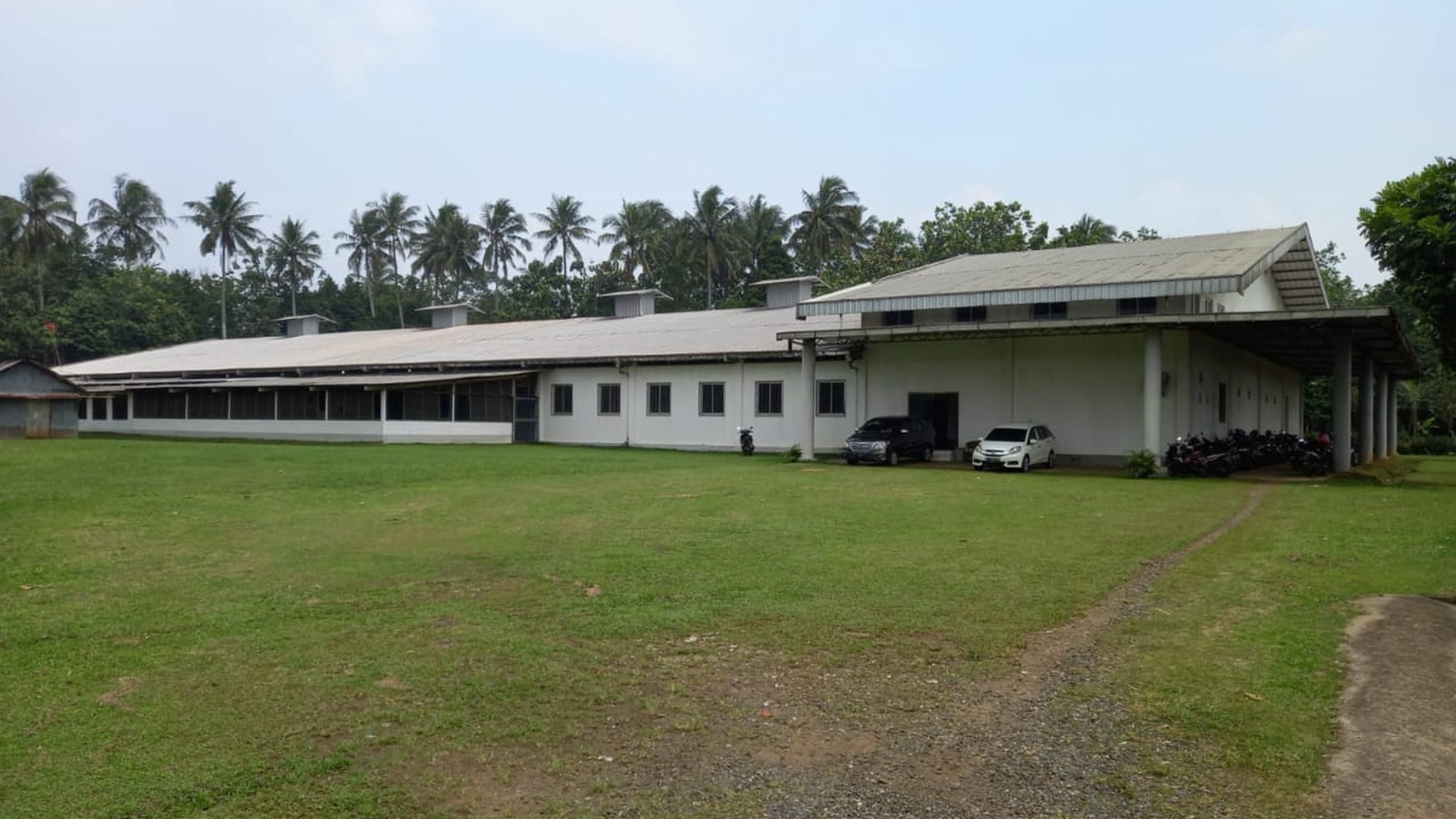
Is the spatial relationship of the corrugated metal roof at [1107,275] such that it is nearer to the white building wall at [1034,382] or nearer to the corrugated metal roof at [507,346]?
the white building wall at [1034,382]

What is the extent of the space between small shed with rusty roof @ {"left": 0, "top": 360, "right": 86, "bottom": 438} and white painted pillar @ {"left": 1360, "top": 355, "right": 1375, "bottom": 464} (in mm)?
44009

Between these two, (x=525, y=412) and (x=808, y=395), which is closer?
(x=808, y=395)

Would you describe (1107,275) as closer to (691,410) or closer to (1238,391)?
(1238,391)

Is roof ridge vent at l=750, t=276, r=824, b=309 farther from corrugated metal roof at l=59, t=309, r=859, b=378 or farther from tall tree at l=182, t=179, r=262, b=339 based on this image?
tall tree at l=182, t=179, r=262, b=339

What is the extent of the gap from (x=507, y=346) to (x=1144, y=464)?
27351 mm

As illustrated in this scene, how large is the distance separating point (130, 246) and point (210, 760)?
94.4 m

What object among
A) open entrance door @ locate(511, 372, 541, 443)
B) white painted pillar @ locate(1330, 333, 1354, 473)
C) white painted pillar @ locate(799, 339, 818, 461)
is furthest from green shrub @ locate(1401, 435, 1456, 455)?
open entrance door @ locate(511, 372, 541, 443)

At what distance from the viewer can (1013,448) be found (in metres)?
28.1

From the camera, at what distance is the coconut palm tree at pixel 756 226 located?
75125 millimetres

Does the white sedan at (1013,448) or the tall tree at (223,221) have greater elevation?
the tall tree at (223,221)

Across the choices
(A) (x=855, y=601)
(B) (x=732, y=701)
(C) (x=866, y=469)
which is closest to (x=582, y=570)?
(A) (x=855, y=601)

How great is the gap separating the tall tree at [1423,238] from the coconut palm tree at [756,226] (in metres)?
56.7

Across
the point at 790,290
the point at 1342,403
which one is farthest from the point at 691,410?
the point at 1342,403

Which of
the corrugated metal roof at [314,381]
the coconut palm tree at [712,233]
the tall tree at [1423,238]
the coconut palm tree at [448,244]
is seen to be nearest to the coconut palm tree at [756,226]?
the coconut palm tree at [712,233]
